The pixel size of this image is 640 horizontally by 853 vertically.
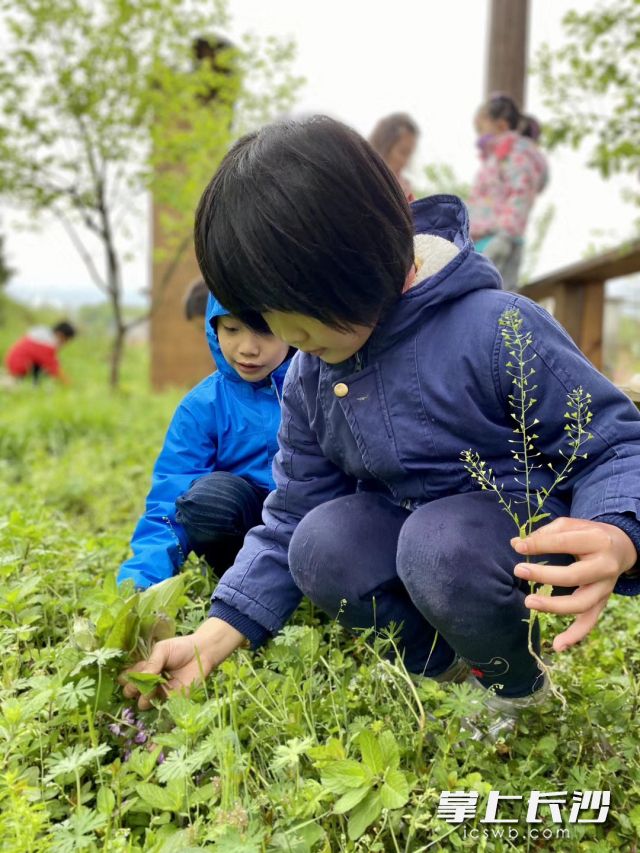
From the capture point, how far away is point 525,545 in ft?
4.04

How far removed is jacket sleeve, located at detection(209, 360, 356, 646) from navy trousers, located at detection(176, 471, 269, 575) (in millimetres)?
258

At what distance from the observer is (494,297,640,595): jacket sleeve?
1290mm

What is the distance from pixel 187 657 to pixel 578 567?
0.75 metres

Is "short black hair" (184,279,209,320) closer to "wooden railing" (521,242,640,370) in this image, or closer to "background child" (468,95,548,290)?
"wooden railing" (521,242,640,370)

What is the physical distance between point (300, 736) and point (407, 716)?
20cm

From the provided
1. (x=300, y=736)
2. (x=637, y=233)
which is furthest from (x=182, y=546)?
(x=637, y=233)

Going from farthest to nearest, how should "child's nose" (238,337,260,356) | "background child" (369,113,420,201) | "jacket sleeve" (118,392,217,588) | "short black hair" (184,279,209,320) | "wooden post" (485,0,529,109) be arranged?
"wooden post" (485,0,529,109) → "background child" (369,113,420,201) → "short black hair" (184,279,209,320) → "child's nose" (238,337,260,356) → "jacket sleeve" (118,392,217,588)

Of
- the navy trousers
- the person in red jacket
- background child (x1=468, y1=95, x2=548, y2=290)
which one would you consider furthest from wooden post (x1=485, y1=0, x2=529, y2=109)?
the person in red jacket

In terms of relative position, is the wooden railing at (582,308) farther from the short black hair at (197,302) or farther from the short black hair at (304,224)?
the short black hair at (304,224)

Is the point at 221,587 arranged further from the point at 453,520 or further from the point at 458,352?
the point at 458,352

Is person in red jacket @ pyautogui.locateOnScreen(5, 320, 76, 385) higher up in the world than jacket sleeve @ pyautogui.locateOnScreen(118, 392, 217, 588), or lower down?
lower down

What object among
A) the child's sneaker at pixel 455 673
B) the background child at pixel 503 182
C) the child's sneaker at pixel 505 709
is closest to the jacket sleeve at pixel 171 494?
the child's sneaker at pixel 455 673

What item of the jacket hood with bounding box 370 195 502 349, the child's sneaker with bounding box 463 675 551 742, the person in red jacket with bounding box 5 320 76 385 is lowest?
the person in red jacket with bounding box 5 320 76 385

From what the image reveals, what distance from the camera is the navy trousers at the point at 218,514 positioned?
6.72 feet
